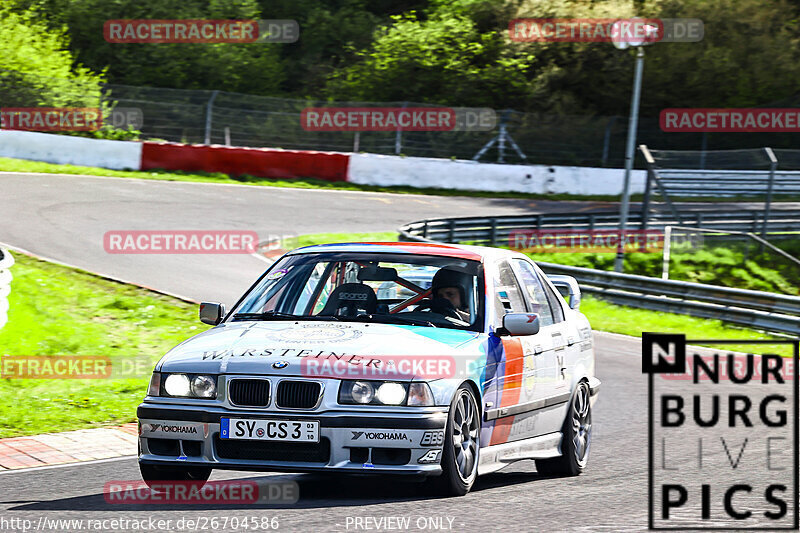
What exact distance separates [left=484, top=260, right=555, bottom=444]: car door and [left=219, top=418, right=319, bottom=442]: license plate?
1.34 m

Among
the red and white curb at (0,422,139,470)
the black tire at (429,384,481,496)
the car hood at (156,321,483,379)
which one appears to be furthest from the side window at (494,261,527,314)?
the red and white curb at (0,422,139,470)

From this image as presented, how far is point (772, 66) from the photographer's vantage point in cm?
4472

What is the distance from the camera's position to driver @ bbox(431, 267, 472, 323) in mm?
7547

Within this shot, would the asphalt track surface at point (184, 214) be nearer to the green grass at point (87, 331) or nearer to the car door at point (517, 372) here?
the green grass at point (87, 331)

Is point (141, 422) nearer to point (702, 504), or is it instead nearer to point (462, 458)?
point (462, 458)

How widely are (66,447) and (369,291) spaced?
109 inches

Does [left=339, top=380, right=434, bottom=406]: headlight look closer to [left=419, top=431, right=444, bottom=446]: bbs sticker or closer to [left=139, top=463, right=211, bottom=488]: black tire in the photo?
[left=419, top=431, right=444, bottom=446]: bbs sticker

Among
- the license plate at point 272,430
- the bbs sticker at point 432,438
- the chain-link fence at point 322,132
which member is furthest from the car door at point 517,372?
the chain-link fence at point 322,132

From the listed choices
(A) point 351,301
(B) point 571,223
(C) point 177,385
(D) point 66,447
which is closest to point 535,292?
(A) point 351,301

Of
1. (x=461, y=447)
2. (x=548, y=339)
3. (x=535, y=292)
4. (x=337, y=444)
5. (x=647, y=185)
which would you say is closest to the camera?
(x=337, y=444)

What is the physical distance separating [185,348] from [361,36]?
4581 cm

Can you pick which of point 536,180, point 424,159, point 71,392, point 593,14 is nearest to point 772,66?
point 593,14

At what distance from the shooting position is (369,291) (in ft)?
24.9

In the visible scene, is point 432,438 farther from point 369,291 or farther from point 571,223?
point 571,223
